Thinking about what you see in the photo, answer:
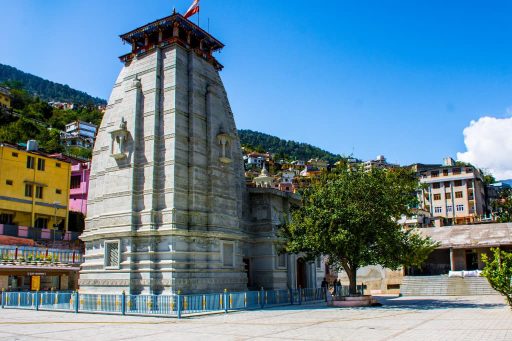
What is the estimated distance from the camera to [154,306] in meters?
23.3

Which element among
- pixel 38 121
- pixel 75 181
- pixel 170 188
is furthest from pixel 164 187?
pixel 38 121

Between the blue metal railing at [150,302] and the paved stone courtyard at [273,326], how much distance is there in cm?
96

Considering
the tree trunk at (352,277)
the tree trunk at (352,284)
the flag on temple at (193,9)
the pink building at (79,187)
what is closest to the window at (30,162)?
the pink building at (79,187)

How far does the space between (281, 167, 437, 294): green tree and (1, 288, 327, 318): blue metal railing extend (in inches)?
155

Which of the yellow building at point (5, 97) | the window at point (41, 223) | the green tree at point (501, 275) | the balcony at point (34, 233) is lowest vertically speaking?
the green tree at point (501, 275)

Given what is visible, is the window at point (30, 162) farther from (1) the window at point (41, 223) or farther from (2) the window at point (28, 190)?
(1) the window at point (41, 223)

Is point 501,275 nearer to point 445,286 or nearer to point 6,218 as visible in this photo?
point 445,286

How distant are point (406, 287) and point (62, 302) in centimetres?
3132

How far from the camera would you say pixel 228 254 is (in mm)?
29812

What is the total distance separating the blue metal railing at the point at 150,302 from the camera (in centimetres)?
2309

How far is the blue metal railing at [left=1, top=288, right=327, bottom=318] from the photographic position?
23094 mm

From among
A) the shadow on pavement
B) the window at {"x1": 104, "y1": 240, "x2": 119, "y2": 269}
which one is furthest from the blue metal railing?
the shadow on pavement

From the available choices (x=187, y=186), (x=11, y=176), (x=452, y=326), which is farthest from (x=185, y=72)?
(x=11, y=176)

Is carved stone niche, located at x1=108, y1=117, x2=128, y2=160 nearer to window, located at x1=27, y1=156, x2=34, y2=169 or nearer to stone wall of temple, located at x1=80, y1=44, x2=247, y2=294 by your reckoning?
stone wall of temple, located at x1=80, y1=44, x2=247, y2=294
